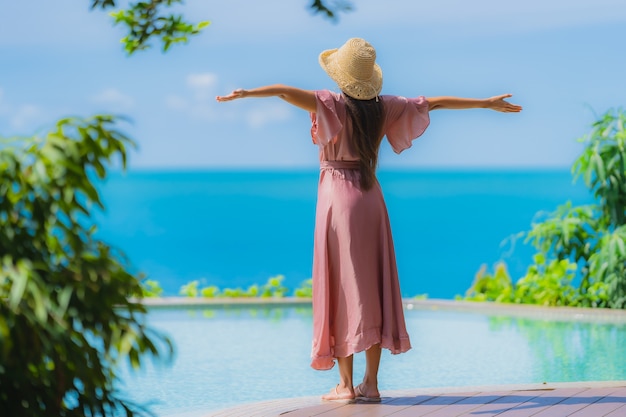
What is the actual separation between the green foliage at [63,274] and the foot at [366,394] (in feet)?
6.25

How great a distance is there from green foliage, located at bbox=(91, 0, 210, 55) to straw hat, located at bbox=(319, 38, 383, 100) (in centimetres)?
94

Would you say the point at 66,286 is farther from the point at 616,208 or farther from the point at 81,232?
the point at 616,208

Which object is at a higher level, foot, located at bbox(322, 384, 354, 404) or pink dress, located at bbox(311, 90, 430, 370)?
pink dress, located at bbox(311, 90, 430, 370)

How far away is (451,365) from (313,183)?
122 feet

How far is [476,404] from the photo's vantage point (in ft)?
14.5

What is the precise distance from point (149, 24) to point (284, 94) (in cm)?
73

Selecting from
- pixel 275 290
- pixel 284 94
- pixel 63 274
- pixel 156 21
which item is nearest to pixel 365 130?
pixel 284 94

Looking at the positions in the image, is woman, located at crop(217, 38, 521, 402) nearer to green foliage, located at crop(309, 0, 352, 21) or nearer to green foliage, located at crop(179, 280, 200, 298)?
green foliage, located at crop(309, 0, 352, 21)

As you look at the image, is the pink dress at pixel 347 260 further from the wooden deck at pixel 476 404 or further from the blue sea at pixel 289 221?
the blue sea at pixel 289 221

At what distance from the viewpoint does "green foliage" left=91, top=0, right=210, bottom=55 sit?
3.73 metres

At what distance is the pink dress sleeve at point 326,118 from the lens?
14.6ft

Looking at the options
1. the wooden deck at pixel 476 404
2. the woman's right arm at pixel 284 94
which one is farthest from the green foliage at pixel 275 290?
the woman's right arm at pixel 284 94

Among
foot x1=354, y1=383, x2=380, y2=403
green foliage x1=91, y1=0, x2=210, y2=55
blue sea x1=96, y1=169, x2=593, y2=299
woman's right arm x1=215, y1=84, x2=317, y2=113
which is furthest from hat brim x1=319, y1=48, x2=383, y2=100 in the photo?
blue sea x1=96, y1=169, x2=593, y2=299

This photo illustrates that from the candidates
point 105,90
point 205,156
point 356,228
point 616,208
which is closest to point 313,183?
point 205,156
